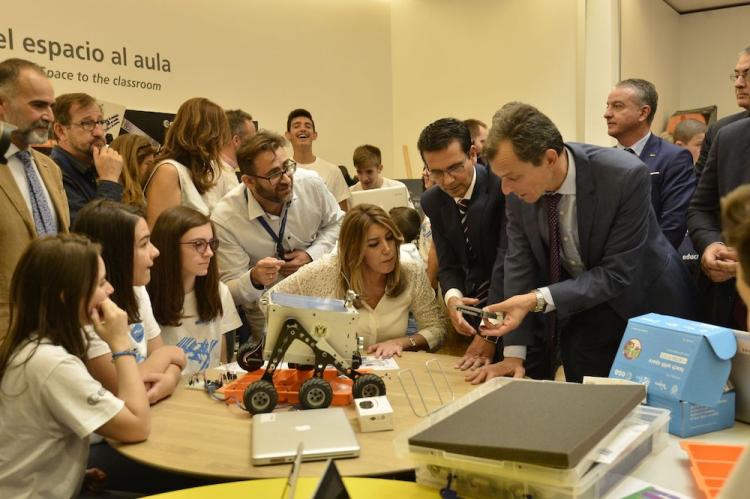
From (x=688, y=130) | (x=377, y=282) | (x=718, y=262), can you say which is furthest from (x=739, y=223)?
(x=688, y=130)

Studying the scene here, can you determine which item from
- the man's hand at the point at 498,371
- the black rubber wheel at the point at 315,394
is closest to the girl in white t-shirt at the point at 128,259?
the black rubber wheel at the point at 315,394

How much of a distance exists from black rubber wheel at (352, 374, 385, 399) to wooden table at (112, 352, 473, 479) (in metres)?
0.05

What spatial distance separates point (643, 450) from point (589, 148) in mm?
1229

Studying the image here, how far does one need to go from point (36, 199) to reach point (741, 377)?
2.54m

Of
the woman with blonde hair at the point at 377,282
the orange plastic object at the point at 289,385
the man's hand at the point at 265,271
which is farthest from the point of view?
the man's hand at the point at 265,271

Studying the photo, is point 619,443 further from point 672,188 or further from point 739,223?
point 672,188

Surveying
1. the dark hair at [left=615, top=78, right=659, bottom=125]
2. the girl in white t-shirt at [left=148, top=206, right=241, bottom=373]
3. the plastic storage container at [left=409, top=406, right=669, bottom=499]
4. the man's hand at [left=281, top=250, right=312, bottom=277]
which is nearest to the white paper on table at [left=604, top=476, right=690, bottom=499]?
the plastic storage container at [left=409, top=406, right=669, bottom=499]

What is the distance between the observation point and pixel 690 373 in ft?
5.49

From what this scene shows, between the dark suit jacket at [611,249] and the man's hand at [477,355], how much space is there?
0.14 meters

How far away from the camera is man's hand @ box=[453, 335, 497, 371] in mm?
2498

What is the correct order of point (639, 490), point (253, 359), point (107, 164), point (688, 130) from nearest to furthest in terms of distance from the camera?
point (639, 490) → point (253, 359) → point (107, 164) → point (688, 130)

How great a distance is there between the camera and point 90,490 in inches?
79.4

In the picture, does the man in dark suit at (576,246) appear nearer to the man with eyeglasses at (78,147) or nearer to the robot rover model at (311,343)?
the robot rover model at (311,343)

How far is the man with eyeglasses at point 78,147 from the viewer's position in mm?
3326
